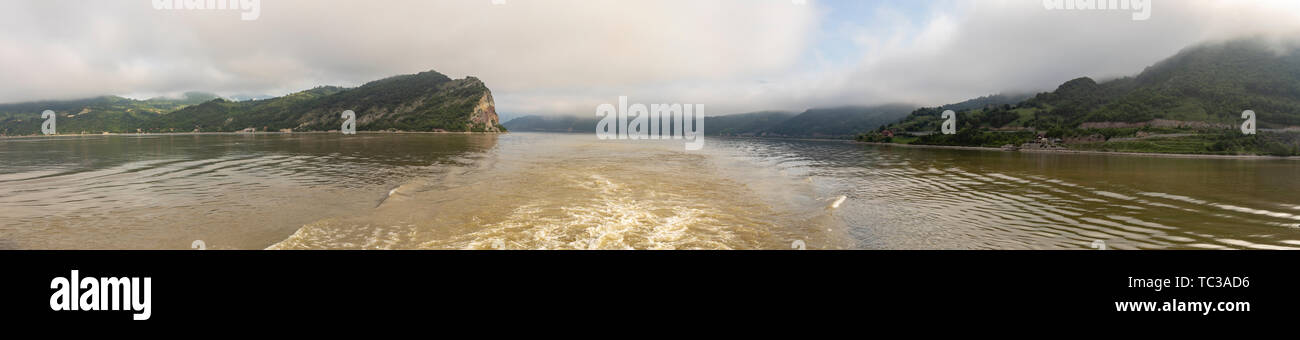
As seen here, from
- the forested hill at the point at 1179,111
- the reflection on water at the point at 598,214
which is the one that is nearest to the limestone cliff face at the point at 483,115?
the forested hill at the point at 1179,111

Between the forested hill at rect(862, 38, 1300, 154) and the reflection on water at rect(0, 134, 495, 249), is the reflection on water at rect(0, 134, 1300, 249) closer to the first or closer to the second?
the reflection on water at rect(0, 134, 495, 249)

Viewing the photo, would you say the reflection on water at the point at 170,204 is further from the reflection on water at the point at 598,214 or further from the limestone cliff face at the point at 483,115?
the limestone cliff face at the point at 483,115

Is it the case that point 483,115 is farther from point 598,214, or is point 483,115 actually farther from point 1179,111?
point 1179,111

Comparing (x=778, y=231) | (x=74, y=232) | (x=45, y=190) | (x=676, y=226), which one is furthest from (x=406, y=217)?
(x=45, y=190)

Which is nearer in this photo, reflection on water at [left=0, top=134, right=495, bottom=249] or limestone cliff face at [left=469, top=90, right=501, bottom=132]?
reflection on water at [left=0, top=134, right=495, bottom=249]

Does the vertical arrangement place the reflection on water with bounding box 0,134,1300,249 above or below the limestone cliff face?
below

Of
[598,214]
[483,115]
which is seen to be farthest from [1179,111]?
[483,115]

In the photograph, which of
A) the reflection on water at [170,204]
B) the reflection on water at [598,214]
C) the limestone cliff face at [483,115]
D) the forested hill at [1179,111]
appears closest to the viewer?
the reflection on water at [170,204]

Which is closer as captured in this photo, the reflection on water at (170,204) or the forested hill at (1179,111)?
the reflection on water at (170,204)

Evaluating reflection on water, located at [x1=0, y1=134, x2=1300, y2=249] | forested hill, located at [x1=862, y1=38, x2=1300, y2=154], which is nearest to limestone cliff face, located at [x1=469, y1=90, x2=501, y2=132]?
forested hill, located at [x1=862, y1=38, x2=1300, y2=154]
